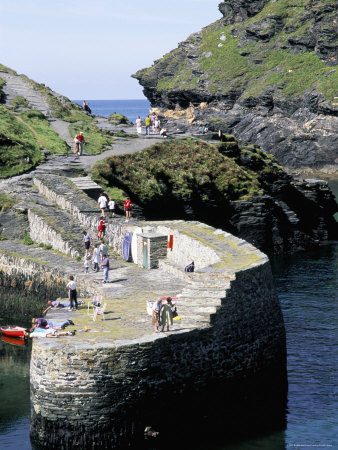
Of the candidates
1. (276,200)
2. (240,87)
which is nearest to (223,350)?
(276,200)

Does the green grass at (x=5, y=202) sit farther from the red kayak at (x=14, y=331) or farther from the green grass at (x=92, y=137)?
the red kayak at (x=14, y=331)

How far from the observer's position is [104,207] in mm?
53156

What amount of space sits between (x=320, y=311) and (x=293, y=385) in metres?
13.4

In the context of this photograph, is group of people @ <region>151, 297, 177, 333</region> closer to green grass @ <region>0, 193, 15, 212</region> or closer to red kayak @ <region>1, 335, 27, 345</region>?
red kayak @ <region>1, 335, 27, 345</region>

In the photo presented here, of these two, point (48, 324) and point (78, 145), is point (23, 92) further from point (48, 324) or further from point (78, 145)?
point (48, 324)

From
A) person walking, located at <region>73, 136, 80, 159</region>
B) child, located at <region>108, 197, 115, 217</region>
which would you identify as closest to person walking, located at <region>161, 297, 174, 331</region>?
child, located at <region>108, 197, 115, 217</region>

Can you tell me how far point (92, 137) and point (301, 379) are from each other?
4505 cm

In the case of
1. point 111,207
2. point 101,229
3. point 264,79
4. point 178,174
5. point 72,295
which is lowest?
point 72,295

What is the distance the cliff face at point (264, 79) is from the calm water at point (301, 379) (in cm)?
7742

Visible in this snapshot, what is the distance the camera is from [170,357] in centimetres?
3019

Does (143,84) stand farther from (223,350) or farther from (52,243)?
(223,350)

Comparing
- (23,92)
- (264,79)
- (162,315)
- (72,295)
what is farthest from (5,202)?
(264,79)

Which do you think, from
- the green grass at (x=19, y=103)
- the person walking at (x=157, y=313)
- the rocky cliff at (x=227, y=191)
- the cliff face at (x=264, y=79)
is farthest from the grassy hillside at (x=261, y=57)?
the person walking at (x=157, y=313)

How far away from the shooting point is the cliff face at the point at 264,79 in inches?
5276
